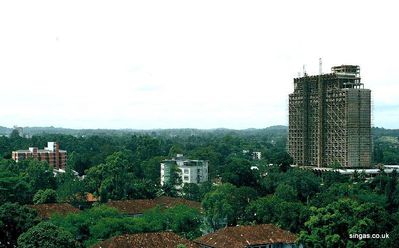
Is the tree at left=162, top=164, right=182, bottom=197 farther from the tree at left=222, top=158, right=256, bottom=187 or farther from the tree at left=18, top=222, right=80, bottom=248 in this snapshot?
the tree at left=18, top=222, right=80, bottom=248

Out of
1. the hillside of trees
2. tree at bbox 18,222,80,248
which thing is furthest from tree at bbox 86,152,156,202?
tree at bbox 18,222,80,248

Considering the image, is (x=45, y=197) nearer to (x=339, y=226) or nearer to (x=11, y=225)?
(x=11, y=225)

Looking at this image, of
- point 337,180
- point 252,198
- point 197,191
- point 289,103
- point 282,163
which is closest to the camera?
point 252,198

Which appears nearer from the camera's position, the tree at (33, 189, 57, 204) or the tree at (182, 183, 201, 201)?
the tree at (33, 189, 57, 204)

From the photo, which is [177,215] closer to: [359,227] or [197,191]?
[359,227]

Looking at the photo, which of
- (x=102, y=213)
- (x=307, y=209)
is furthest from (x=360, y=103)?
(x=102, y=213)

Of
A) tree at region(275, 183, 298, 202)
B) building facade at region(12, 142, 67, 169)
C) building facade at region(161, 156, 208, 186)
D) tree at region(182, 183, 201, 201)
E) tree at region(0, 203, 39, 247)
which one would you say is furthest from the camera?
building facade at region(12, 142, 67, 169)
